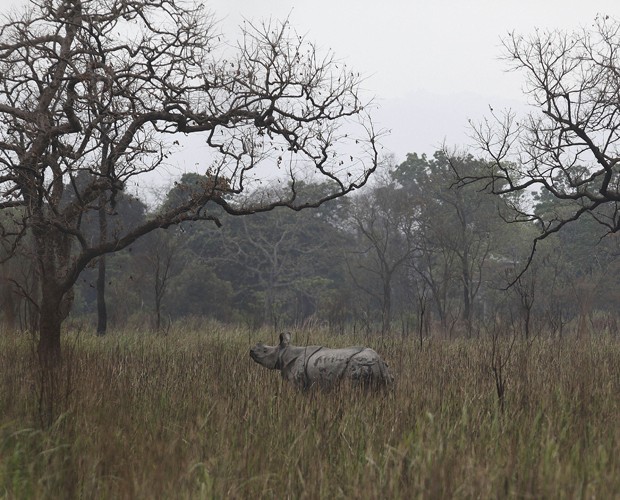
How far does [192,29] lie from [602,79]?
6709mm

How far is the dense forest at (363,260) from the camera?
28.9 meters

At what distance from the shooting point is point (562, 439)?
5.07 metres

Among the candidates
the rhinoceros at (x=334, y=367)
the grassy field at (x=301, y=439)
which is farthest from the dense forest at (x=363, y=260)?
the grassy field at (x=301, y=439)

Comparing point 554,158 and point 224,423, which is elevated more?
point 554,158

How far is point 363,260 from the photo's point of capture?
127 feet

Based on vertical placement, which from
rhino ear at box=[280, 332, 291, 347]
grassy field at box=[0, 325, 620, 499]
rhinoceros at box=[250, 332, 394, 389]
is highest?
rhino ear at box=[280, 332, 291, 347]

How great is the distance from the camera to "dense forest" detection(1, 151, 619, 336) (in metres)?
Result: 28.9

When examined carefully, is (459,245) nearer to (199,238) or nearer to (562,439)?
(199,238)

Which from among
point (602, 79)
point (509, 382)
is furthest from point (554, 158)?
point (509, 382)

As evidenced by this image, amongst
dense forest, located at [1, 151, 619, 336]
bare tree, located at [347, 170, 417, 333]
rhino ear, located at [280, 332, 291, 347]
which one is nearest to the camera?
rhino ear, located at [280, 332, 291, 347]

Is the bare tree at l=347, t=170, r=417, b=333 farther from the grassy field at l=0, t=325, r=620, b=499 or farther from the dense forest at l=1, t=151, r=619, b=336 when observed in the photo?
the grassy field at l=0, t=325, r=620, b=499

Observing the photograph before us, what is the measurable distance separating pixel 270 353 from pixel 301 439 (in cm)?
384

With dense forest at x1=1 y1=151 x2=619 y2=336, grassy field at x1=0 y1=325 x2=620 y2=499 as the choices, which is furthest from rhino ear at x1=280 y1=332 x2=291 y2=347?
dense forest at x1=1 y1=151 x2=619 y2=336

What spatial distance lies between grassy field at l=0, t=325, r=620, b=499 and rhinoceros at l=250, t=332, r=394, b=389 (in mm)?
297
